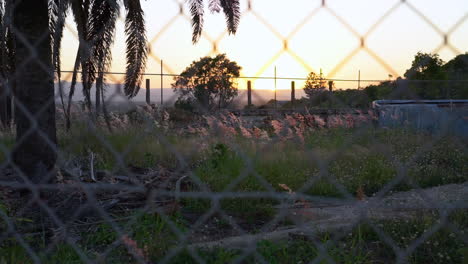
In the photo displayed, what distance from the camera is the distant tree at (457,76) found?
3.28 feet

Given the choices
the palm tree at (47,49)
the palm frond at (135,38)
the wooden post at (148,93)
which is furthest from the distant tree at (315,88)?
the palm frond at (135,38)

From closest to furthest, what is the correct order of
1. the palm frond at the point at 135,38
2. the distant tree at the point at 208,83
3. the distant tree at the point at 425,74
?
1. the distant tree at the point at 425,74
2. the distant tree at the point at 208,83
3. the palm frond at the point at 135,38

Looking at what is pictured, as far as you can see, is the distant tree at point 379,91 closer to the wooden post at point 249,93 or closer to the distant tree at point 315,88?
the distant tree at point 315,88

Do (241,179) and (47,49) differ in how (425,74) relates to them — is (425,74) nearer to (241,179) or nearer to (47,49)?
(241,179)

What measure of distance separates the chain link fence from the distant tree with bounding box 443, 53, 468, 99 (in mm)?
12

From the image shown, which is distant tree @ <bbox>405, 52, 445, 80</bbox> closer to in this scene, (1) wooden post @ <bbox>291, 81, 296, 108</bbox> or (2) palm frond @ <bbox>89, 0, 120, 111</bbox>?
(1) wooden post @ <bbox>291, 81, 296, 108</bbox>

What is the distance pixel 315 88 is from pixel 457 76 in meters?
0.32

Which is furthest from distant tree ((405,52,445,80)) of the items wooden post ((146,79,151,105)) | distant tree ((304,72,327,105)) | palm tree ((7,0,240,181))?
palm tree ((7,0,240,181))

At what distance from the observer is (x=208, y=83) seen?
1.31 meters

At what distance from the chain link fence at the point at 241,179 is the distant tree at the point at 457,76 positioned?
0.01m

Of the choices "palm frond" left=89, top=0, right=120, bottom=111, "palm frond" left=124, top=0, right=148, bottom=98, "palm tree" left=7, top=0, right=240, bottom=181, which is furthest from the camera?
"palm frond" left=124, top=0, right=148, bottom=98

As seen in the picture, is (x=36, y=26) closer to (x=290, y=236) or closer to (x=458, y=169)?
(x=290, y=236)

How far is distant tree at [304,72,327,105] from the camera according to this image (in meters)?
1.10

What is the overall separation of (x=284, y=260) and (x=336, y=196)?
66.3 inches
